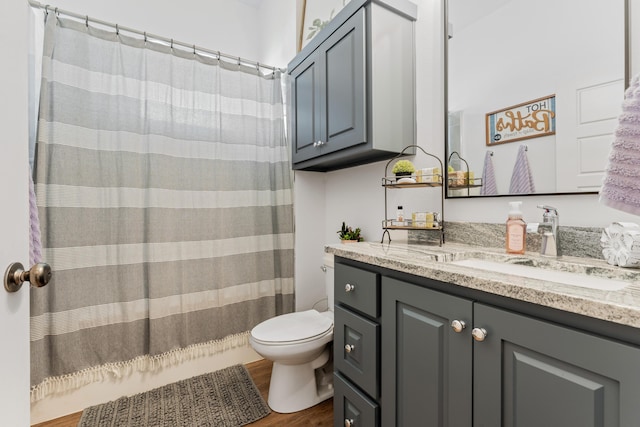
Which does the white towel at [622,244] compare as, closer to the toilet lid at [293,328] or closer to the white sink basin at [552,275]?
the white sink basin at [552,275]

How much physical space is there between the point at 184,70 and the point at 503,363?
2204 millimetres

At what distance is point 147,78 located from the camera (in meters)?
1.81

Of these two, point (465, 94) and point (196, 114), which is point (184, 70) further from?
point (465, 94)

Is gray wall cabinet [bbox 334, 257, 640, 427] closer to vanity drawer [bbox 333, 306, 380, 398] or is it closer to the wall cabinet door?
vanity drawer [bbox 333, 306, 380, 398]

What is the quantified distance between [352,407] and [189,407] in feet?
3.37

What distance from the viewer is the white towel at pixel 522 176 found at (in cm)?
115

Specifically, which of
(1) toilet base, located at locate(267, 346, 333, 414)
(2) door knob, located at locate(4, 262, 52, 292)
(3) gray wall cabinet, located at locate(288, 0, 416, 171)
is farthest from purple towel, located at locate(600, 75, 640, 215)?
(1) toilet base, located at locate(267, 346, 333, 414)

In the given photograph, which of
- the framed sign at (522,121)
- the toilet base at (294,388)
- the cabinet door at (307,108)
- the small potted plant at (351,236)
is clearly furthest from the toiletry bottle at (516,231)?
the toilet base at (294,388)

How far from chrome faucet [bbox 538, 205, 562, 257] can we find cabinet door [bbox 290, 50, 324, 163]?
3.82ft

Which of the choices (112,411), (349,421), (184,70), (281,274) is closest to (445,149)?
(349,421)

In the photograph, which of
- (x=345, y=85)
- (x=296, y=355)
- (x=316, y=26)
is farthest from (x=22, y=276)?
(x=316, y=26)

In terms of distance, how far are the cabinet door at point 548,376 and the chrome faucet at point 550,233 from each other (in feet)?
1.63

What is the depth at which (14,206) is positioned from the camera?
59 centimetres

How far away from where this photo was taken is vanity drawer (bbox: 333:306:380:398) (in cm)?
108
